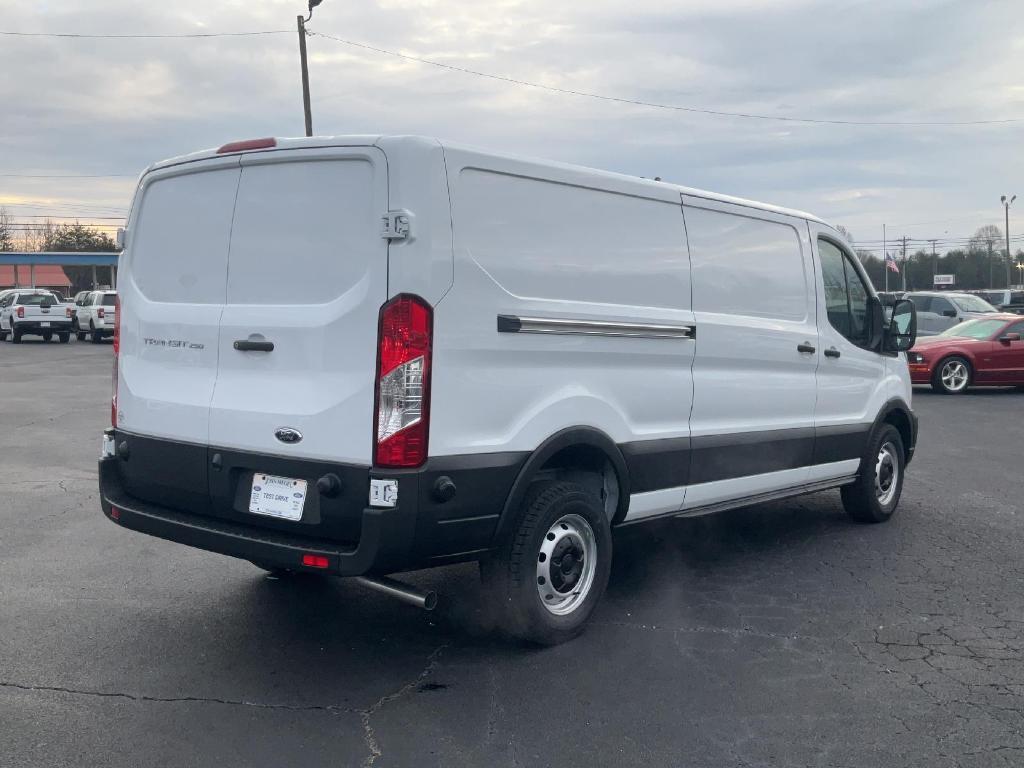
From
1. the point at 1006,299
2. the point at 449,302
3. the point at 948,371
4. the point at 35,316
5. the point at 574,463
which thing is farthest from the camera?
the point at 1006,299

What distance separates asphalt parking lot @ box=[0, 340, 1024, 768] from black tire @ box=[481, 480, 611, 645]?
16 cm

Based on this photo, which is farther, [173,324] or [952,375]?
[952,375]

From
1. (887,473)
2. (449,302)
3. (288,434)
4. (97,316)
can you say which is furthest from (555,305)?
(97,316)

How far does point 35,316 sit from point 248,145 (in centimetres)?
3340

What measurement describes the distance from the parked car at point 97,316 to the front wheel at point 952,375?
26.1m

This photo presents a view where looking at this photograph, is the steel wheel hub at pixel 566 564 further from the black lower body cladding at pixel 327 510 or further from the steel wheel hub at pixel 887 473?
the steel wheel hub at pixel 887 473

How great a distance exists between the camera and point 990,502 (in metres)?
8.31

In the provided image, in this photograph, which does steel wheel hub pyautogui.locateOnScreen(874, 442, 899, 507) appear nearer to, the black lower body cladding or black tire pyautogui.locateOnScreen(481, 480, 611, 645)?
black tire pyautogui.locateOnScreen(481, 480, 611, 645)

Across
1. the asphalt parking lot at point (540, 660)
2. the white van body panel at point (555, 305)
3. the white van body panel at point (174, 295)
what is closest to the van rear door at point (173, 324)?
the white van body panel at point (174, 295)

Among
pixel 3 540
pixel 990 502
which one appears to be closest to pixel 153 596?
pixel 3 540

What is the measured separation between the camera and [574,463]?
5125mm

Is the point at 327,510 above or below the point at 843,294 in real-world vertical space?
below

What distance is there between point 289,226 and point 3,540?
12.1ft

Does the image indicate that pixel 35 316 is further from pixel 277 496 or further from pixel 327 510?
pixel 327 510
